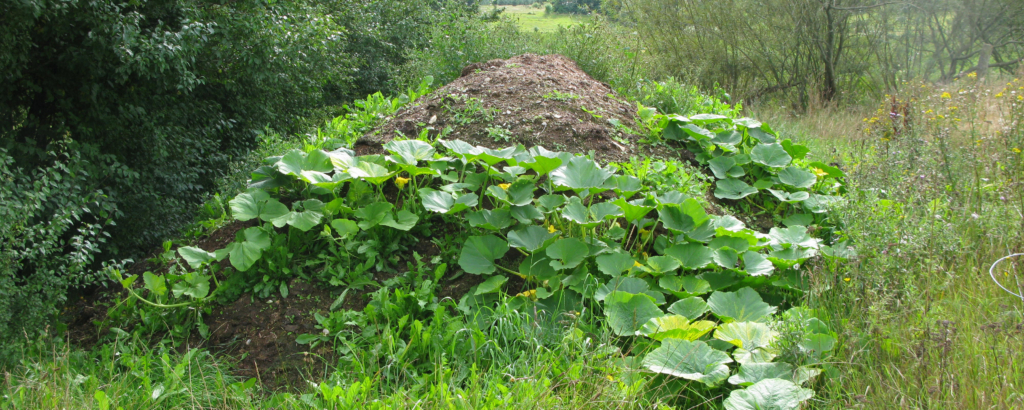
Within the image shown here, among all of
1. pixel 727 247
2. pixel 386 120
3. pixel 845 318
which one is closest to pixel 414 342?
pixel 727 247

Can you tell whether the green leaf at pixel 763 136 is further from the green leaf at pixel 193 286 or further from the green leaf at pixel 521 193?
the green leaf at pixel 193 286

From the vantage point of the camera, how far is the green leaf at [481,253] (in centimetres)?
254

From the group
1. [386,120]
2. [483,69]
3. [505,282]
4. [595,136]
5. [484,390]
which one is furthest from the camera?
[483,69]

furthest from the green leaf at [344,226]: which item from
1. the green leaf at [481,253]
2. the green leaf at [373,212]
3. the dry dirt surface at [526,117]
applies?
the dry dirt surface at [526,117]

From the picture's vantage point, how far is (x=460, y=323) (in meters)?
2.26

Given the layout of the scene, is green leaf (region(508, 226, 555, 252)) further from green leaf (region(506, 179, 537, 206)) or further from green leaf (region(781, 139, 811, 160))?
green leaf (region(781, 139, 811, 160))

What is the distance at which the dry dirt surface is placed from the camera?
375 cm

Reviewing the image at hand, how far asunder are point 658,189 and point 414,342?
5.39ft

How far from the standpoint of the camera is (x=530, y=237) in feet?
8.48

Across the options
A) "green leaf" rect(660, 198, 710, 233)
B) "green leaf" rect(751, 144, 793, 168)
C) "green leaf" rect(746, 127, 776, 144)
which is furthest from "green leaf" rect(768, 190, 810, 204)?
"green leaf" rect(660, 198, 710, 233)

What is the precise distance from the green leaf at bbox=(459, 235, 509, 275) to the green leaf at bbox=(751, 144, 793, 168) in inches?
77.5

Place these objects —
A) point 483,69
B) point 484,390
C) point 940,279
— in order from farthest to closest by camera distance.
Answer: point 483,69
point 940,279
point 484,390

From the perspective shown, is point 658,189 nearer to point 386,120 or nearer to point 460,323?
point 460,323

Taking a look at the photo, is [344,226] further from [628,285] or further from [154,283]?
[628,285]
